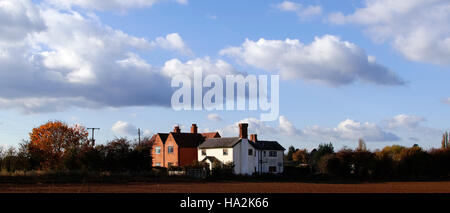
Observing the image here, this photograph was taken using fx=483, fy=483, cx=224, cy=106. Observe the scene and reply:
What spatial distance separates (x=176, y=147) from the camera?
8231 cm

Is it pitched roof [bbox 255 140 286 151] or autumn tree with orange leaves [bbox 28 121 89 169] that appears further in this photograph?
pitched roof [bbox 255 140 286 151]

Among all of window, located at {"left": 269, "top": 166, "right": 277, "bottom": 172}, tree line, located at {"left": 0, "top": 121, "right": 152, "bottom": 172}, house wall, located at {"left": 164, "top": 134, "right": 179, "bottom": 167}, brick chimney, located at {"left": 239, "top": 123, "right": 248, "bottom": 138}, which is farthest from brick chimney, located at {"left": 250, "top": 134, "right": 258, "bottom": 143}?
tree line, located at {"left": 0, "top": 121, "right": 152, "bottom": 172}

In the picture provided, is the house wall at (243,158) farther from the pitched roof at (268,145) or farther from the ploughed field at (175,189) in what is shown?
the ploughed field at (175,189)

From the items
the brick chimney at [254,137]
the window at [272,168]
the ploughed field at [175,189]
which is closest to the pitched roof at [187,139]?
the brick chimney at [254,137]

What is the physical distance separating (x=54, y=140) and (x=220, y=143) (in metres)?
25.8

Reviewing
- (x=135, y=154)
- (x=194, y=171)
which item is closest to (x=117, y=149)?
(x=135, y=154)

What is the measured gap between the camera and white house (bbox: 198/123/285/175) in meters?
76.9

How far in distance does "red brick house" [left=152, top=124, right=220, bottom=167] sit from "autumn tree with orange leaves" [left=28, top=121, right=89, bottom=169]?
13285mm

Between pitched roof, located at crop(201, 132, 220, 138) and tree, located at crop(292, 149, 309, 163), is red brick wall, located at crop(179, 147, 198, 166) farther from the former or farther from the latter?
tree, located at crop(292, 149, 309, 163)

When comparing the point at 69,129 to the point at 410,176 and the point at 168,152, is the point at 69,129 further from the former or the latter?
the point at 410,176

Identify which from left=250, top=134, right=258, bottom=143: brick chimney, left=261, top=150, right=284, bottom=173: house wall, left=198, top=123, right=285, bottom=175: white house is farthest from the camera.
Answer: left=250, top=134, right=258, bottom=143: brick chimney
